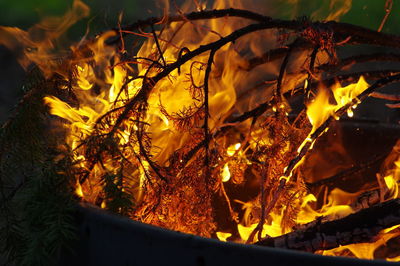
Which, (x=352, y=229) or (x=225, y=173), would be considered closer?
(x=352, y=229)

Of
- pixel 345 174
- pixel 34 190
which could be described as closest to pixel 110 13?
pixel 345 174

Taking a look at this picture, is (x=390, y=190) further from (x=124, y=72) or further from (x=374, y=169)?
(x=124, y=72)

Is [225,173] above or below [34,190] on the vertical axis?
above

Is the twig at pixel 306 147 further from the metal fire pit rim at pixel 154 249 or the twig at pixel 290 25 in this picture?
the metal fire pit rim at pixel 154 249

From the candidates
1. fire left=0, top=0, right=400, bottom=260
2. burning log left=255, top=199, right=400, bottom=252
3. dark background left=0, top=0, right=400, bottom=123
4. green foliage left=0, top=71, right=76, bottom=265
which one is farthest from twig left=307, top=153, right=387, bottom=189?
dark background left=0, top=0, right=400, bottom=123

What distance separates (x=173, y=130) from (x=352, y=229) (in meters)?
0.58

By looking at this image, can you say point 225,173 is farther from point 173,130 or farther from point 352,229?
point 352,229

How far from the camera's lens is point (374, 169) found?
1798 millimetres

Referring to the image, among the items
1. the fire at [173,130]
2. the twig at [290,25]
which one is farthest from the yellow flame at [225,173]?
the twig at [290,25]

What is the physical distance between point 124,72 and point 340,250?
66cm

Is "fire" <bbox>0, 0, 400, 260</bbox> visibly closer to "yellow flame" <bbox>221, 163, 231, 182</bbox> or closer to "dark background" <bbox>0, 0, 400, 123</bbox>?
"yellow flame" <bbox>221, 163, 231, 182</bbox>

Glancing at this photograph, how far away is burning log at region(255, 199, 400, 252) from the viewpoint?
3.34ft

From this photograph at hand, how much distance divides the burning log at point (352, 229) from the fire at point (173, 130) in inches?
5.2

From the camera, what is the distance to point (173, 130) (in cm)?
145
